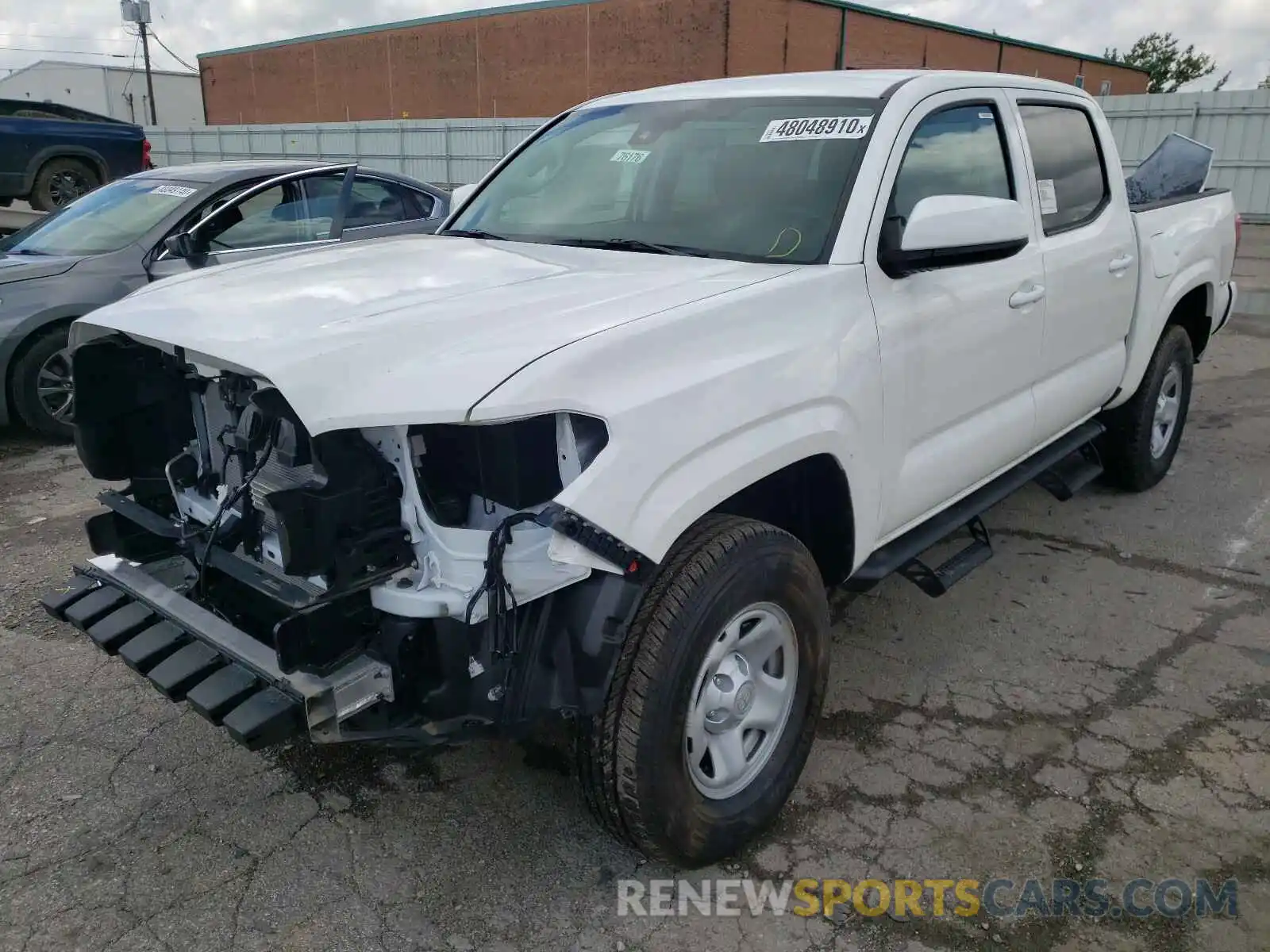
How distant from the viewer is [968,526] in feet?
12.9

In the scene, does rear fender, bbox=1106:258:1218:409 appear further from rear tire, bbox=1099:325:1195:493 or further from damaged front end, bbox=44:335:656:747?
damaged front end, bbox=44:335:656:747

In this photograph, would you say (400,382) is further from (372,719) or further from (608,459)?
(372,719)

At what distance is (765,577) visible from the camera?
255 cm

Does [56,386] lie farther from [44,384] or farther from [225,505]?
[225,505]

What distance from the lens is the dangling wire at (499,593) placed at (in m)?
2.17

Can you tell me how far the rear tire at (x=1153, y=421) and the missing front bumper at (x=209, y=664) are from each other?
14.0ft

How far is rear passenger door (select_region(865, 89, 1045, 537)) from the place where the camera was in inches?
118

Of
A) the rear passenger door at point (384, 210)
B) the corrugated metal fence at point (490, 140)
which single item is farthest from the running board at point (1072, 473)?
the corrugated metal fence at point (490, 140)

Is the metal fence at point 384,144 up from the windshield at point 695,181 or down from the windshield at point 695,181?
up

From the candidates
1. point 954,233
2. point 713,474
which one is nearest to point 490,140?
point 954,233

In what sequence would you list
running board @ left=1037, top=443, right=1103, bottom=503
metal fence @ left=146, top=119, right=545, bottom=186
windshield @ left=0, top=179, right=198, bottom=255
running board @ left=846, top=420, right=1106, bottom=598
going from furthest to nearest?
1. metal fence @ left=146, top=119, right=545, bottom=186
2. windshield @ left=0, top=179, right=198, bottom=255
3. running board @ left=1037, top=443, right=1103, bottom=503
4. running board @ left=846, top=420, right=1106, bottom=598

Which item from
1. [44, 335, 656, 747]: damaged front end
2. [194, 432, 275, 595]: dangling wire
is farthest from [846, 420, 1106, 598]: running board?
[194, 432, 275, 595]: dangling wire

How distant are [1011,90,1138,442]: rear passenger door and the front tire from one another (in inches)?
70.9

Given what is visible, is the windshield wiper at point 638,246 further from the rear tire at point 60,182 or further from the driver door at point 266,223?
the rear tire at point 60,182
